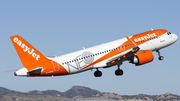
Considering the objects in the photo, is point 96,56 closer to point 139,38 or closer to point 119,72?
point 119,72

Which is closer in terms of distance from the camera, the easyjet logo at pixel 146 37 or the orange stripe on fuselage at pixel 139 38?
the orange stripe on fuselage at pixel 139 38

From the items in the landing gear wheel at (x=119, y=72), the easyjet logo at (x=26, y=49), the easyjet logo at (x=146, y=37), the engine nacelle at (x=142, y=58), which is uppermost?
the easyjet logo at (x=146, y=37)

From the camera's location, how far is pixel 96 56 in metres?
57.1

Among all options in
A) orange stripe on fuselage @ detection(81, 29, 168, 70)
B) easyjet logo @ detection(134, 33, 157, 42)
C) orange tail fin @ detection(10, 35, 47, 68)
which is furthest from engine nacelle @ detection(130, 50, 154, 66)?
orange tail fin @ detection(10, 35, 47, 68)

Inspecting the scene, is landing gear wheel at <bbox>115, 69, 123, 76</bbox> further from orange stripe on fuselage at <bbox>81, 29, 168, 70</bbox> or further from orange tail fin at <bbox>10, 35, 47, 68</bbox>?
orange tail fin at <bbox>10, 35, 47, 68</bbox>

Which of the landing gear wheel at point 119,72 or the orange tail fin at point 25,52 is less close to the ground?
the orange tail fin at point 25,52

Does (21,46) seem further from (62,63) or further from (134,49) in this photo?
(134,49)

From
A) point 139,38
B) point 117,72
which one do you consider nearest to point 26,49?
point 117,72

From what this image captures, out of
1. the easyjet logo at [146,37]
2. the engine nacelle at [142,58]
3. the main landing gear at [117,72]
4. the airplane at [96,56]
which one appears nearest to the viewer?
the airplane at [96,56]

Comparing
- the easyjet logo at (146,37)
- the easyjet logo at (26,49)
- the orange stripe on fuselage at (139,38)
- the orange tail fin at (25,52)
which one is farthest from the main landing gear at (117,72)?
the easyjet logo at (26,49)

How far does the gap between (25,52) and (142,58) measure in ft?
68.4

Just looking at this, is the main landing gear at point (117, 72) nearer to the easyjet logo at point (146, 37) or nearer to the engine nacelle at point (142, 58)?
the engine nacelle at point (142, 58)

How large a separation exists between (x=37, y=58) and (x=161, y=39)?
26.6m

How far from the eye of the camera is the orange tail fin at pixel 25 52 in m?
52.1
